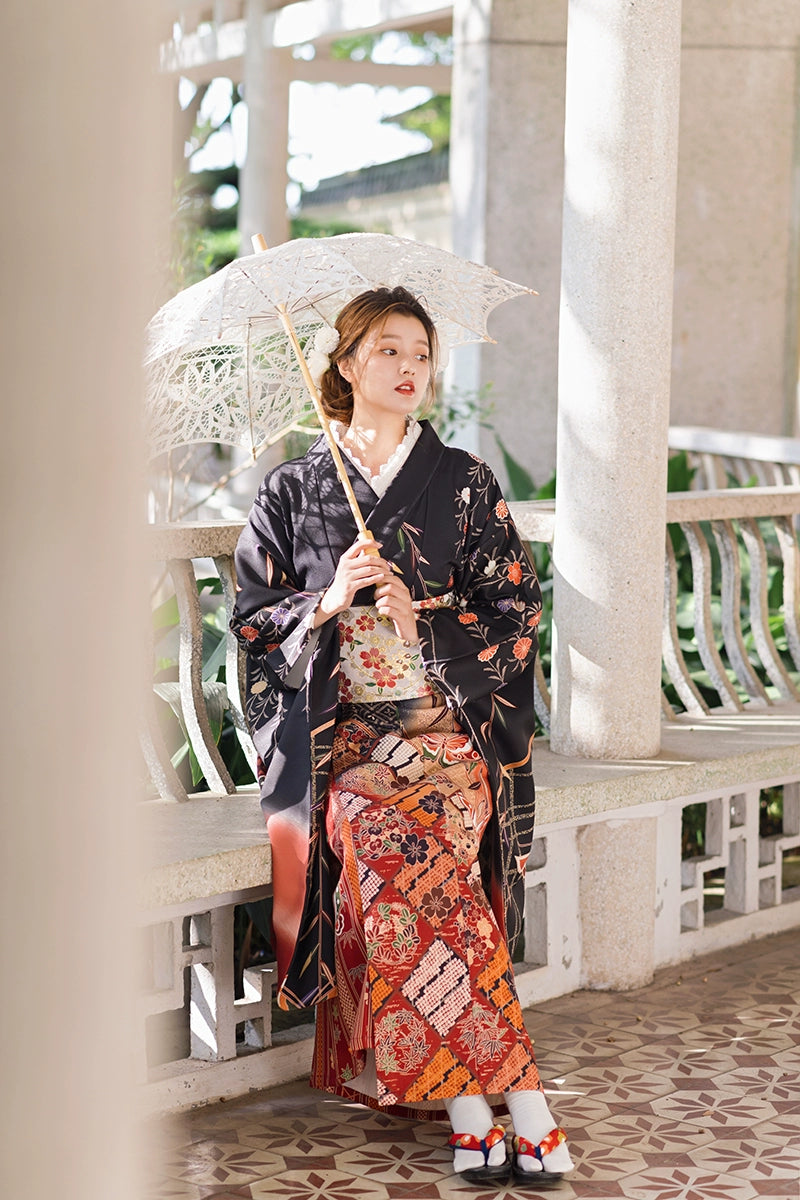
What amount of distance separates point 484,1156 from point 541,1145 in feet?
0.33

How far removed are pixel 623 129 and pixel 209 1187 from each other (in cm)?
233

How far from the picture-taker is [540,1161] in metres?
2.70

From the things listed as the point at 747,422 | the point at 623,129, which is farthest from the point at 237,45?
the point at 623,129

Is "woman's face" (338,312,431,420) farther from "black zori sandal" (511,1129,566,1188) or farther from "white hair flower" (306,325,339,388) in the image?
"black zori sandal" (511,1129,566,1188)

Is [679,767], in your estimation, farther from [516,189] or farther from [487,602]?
[516,189]

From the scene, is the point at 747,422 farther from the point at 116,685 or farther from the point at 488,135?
the point at 116,685

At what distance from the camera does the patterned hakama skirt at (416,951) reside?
270cm

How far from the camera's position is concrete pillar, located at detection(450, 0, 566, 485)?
7.07m

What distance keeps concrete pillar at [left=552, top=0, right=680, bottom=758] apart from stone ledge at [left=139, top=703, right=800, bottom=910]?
15 cm

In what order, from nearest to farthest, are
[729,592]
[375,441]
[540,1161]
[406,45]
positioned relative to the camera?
[540,1161] < [375,441] < [729,592] < [406,45]

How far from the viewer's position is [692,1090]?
122 inches

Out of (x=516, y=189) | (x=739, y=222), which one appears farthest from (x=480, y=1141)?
(x=739, y=222)

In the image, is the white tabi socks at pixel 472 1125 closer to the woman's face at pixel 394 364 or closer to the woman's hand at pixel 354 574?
the woman's hand at pixel 354 574

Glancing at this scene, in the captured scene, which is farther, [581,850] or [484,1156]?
[581,850]
